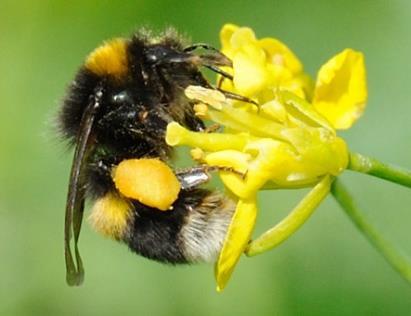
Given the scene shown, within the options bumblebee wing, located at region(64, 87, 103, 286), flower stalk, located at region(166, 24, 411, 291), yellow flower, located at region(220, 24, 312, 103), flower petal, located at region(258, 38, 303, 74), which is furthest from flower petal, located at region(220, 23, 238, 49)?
bumblebee wing, located at region(64, 87, 103, 286)

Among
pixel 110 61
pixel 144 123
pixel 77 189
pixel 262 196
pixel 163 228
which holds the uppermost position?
pixel 110 61

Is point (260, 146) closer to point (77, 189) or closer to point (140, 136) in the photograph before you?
point (140, 136)

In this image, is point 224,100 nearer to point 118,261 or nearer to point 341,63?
point 341,63

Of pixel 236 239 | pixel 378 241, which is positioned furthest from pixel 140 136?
pixel 378 241

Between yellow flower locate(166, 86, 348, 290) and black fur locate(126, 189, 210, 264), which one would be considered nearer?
yellow flower locate(166, 86, 348, 290)

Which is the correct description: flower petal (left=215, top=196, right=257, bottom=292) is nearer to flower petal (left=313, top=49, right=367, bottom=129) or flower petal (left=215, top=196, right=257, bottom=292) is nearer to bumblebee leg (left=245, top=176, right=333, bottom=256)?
bumblebee leg (left=245, top=176, right=333, bottom=256)

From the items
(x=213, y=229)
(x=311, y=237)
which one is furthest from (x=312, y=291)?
(x=213, y=229)
